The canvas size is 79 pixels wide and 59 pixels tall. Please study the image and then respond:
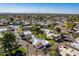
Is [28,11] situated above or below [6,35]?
above

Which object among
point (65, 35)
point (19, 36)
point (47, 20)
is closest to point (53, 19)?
point (47, 20)

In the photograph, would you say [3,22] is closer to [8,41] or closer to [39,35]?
[8,41]

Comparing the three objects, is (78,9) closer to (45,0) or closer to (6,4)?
(45,0)

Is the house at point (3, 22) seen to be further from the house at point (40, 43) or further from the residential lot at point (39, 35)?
the house at point (40, 43)

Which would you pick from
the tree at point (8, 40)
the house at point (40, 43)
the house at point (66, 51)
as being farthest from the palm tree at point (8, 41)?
the house at point (66, 51)

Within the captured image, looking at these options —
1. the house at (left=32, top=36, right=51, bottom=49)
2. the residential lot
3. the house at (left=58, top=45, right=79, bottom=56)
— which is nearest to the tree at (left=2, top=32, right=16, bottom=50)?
the residential lot

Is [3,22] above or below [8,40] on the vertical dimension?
above

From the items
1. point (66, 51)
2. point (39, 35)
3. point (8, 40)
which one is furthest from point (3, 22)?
point (66, 51)

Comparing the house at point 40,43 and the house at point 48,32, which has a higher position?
the house at point 48,32
